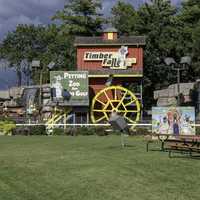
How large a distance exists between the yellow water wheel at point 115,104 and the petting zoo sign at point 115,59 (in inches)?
70.2

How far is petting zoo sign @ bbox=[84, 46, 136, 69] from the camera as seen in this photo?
43.2m

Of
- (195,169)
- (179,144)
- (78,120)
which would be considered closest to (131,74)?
(78,120)

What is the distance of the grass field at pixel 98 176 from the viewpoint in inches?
423

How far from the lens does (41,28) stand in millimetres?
80750

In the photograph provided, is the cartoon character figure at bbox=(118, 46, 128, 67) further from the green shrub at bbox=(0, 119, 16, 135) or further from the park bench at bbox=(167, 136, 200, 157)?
the park bench at bbox=(167, 136, 200, 157)

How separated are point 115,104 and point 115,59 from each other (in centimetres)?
348

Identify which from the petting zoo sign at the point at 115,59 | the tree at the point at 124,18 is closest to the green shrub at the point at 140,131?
the petting zoo sign at the point at 115,59

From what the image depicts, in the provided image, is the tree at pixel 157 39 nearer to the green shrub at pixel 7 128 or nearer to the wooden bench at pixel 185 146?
the green shrub at pixel 7 128

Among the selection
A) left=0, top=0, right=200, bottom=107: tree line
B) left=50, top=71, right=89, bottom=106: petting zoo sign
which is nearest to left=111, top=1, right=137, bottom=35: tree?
left=0, top=0, right=200, bottom=107: tree line

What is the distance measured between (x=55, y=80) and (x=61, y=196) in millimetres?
30182

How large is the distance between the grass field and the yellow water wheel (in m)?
23.3

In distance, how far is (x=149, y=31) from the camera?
199 ft

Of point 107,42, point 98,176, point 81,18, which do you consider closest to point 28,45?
point 81,18

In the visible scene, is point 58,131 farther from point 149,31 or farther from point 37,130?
point 149,31
